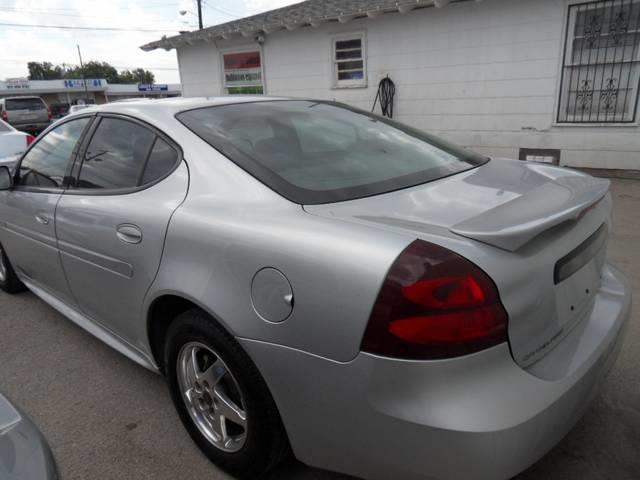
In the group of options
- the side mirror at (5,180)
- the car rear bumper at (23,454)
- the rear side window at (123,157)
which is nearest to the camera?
the car rear bumper at (23,454)

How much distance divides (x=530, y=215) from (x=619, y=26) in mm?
7180

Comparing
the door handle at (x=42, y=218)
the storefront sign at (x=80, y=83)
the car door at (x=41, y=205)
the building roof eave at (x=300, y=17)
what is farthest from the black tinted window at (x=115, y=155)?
the storefront sign at (x=80, y=83)

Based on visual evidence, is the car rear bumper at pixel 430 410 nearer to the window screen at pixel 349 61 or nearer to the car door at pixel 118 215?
the car door at pixel 118 215

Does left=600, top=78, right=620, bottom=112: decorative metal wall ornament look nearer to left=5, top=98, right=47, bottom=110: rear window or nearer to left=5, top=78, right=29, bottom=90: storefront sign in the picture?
left=5, top=98, right=47, bottom=110: rear window

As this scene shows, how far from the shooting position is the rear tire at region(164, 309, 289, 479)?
173 cm

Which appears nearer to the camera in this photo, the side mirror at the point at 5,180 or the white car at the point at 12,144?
the side mirror at the point at 5,180

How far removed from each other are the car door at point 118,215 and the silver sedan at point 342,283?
11 millimetres

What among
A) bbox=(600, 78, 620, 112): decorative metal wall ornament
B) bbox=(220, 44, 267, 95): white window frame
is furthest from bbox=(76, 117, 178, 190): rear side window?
bbox=(220, 44, 267, 95): white window frame

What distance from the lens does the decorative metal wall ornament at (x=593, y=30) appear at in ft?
23.3

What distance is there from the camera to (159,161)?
222 centimetres

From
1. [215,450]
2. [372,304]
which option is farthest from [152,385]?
[372,304]

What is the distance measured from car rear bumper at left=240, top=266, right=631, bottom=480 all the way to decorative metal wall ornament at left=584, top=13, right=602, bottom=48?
7.23 m

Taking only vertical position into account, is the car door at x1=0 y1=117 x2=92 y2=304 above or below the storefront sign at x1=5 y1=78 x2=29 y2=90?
below

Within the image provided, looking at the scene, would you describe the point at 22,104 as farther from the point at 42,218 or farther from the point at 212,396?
the point at 212,396
